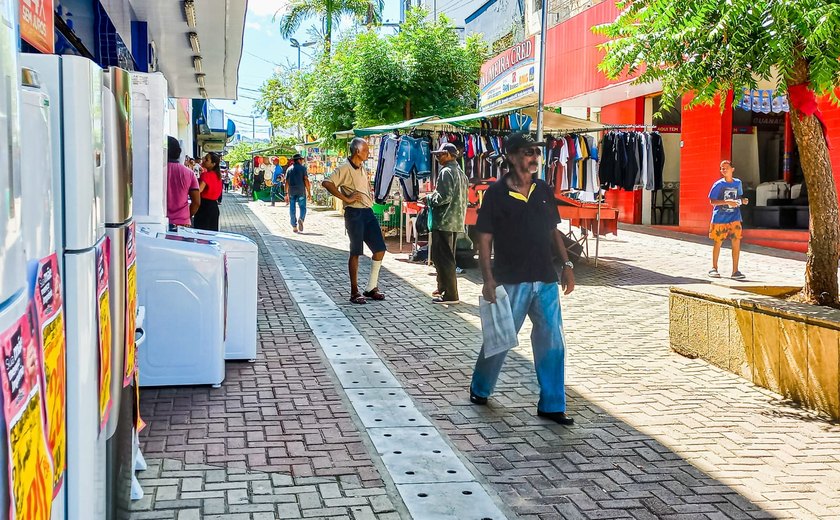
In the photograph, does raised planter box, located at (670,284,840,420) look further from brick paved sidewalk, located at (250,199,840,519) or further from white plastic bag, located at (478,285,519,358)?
white plastic bag, located at (478,285,519,358)

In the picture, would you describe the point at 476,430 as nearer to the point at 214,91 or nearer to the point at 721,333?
the point at 721,333

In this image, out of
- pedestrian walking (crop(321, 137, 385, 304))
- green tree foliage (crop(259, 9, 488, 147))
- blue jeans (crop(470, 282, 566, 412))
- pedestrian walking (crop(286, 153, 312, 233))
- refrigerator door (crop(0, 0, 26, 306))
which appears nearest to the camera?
refrigerator door (crop(0, 0, 26, 306))

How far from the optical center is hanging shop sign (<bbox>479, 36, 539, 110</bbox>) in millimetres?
20531

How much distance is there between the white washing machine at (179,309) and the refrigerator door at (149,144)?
0.21m

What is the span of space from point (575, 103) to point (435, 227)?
15.1 m

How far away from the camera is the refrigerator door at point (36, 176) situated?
1.97 m

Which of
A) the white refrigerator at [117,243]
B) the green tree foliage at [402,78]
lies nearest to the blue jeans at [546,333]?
the white refrigerator at [117,243]

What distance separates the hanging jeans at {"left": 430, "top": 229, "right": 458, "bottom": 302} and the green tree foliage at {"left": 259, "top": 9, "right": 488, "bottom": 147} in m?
14.0

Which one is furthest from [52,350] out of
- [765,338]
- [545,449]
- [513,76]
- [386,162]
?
[513,76]

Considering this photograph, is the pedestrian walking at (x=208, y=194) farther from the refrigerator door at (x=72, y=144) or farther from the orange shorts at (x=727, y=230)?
the refrigerator door at (x=72, y=144)

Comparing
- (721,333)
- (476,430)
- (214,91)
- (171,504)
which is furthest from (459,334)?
(214,91)

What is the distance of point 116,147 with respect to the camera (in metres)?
3.29

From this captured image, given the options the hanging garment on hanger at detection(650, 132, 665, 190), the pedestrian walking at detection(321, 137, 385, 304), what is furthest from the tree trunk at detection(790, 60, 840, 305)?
the hanging garment on hanger at detection(650, 132, 665, 190)

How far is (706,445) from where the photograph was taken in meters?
5.30
